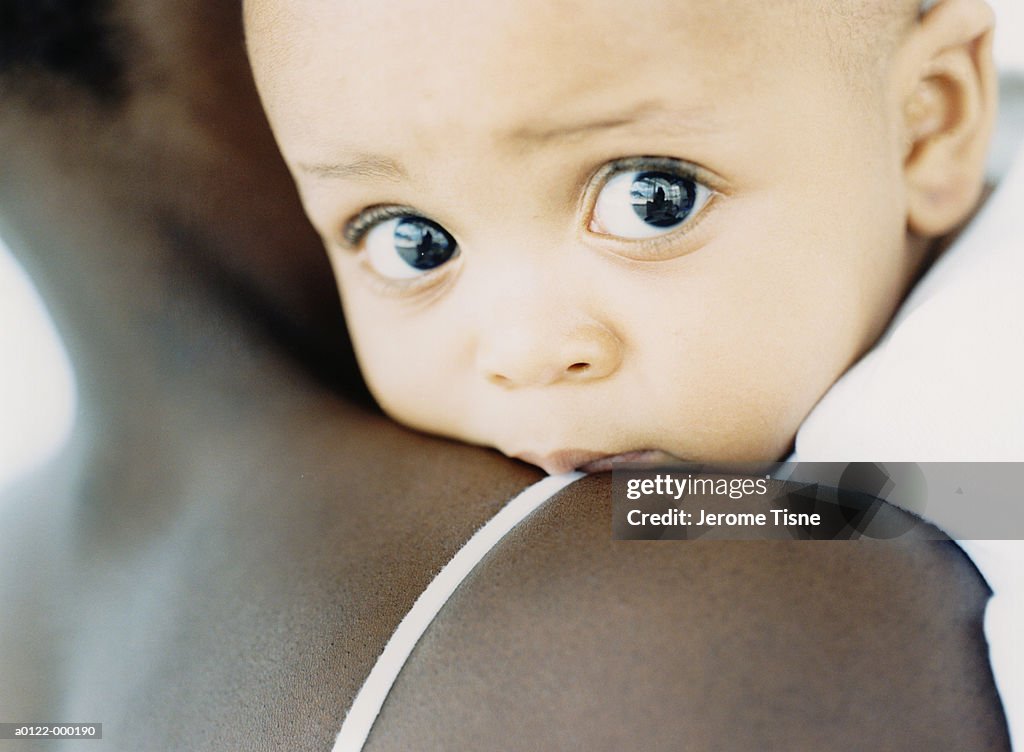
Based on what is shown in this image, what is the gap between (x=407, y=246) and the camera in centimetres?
57

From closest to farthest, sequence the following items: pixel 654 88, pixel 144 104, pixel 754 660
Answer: pixel 754 660
pixel 654 88
pixel 144 104

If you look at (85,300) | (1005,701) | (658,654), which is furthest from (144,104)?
(1005,701)

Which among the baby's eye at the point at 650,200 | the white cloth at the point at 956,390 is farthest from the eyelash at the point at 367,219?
the white cloth at the point at 956,390

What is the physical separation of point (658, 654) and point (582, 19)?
283 millimetres

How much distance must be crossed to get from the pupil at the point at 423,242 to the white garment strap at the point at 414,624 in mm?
173

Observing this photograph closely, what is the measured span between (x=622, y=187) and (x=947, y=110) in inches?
7.7

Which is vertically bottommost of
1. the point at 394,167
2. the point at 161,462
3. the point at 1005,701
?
the point at 1005,701

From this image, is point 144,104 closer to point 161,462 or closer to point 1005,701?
point 161,462

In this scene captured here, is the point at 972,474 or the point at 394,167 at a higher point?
the point at 394,167

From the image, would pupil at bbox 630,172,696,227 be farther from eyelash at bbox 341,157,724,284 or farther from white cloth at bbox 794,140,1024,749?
white cloth at bbox 794,140,1024,749

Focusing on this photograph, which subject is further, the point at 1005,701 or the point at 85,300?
the point at 85,300

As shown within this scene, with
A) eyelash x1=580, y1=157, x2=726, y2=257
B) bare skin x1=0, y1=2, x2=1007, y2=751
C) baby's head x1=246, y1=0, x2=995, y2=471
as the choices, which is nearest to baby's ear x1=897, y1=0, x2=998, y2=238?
baby's head x1=246, y1=0, x2=995, y2=471

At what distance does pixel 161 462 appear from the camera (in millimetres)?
520

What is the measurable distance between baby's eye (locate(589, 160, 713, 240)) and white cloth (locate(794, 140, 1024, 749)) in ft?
0.40
